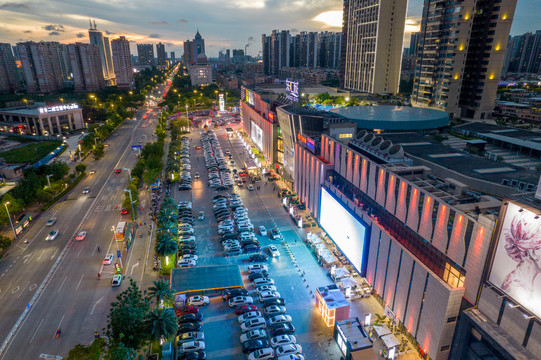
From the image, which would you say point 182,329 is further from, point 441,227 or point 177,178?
point 177,178

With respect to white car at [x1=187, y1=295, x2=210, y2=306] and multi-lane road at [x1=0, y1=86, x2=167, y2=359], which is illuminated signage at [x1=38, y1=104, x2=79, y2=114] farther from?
white car at [x1=187, y1=295, x2=210, y2=306]

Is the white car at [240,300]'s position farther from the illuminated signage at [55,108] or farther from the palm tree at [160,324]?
the illuminated signage at [55,108]

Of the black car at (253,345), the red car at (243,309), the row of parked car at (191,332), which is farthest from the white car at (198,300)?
the black car at (253,345)

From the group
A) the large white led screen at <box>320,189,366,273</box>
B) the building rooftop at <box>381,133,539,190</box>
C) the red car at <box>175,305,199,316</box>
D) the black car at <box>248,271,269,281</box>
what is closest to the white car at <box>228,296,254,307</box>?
the red car at <box>175,305,199,316</box>

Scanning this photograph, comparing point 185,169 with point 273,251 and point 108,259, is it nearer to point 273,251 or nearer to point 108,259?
point 108,259

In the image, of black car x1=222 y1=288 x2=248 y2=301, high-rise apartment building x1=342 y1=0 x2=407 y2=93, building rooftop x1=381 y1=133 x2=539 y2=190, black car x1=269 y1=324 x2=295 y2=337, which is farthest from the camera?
high-rise apartment building x1=342 y1=0 x2=407 y2=93

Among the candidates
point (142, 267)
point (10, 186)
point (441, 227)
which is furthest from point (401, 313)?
point (10, 186)
